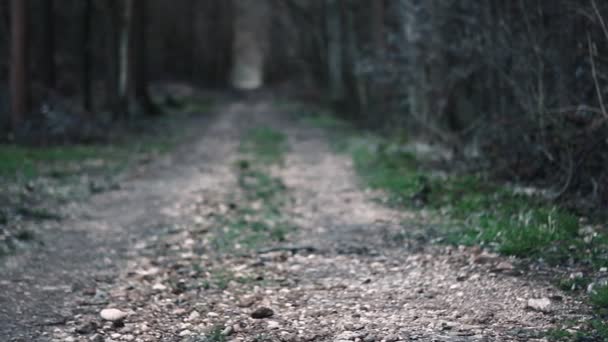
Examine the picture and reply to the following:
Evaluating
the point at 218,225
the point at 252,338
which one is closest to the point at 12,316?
the point at 252,338

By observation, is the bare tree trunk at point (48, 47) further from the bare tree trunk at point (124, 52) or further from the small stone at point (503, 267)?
the small stone at point (503, 267)

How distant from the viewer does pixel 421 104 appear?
1360cm

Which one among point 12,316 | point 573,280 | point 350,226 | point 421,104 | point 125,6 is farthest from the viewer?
point 125,6

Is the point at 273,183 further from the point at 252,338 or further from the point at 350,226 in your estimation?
the point at 252,338

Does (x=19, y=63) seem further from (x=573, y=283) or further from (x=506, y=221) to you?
(x=573, y=283)

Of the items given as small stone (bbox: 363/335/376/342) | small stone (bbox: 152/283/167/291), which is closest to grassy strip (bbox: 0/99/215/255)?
small stone (bbox: 152/283/167/291)

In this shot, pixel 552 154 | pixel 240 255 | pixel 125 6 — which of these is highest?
pixel 125 6

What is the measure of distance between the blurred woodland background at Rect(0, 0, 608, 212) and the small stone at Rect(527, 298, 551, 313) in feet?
9.15

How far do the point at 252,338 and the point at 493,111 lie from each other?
7.40 meters

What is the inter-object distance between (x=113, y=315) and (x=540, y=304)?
3.10 m

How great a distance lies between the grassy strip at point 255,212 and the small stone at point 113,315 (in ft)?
7.05

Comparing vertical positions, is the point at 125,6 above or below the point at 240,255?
above

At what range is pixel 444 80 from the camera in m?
12.4

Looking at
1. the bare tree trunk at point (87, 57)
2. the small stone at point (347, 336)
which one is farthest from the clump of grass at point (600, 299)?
the bare tree trunk at point (87, 57)
